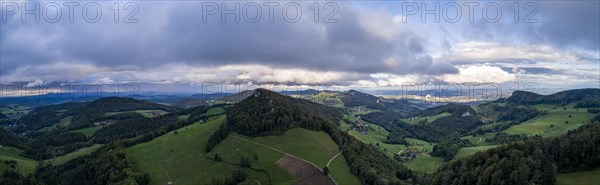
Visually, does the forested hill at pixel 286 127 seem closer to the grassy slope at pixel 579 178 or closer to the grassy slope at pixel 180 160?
the grassy slope at pixel 180 160

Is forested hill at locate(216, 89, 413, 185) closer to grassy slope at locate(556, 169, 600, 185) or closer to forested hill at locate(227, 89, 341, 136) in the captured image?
forested hill at locate(227, 89, 341, 136)

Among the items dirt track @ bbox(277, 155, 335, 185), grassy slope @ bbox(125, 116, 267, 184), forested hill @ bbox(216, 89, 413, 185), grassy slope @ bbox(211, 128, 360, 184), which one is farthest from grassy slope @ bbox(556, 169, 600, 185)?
grassy slope @ bbox(125, 116, 267, 184)

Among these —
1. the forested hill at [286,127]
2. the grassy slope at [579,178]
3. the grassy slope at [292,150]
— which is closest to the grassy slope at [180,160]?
the grassy slope at [292,150]

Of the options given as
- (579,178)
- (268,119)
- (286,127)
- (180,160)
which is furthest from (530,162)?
(180,160)

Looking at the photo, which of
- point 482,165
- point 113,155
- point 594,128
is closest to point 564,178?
point 482,165

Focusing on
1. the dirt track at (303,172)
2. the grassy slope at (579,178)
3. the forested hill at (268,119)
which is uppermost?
the forested hill at (268,119)

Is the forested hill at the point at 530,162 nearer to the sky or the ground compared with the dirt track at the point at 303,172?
nearer to the sky

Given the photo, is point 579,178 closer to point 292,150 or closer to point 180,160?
point 292,150
